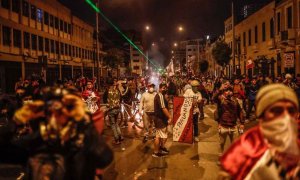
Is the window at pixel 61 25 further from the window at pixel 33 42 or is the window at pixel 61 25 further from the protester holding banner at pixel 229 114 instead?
the protester holding banner at pixel 229 114

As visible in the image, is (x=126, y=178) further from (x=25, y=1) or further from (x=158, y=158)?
(x=25, y=1)

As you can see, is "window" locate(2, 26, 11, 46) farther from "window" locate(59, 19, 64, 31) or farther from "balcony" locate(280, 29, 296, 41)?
"balcony" locate(280, 29, 296, 41)

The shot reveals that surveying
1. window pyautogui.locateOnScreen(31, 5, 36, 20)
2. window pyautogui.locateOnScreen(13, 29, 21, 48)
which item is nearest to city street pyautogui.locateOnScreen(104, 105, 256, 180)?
window pyautogui.locateOnScreen(13, 29, 21, 48)

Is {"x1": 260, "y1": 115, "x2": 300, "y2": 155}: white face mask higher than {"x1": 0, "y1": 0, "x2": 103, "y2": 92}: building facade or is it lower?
lower

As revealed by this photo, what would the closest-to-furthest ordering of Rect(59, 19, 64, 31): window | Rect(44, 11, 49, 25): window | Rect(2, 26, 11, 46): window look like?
Rect(2, 26, 11, 46): window, Rect(44, 11, 49, 25): window, Rect(59, 19, 64, 31): window

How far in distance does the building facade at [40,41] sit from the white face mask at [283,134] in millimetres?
21434

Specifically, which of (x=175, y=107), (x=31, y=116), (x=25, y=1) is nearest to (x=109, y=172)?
(x=175, y=107)

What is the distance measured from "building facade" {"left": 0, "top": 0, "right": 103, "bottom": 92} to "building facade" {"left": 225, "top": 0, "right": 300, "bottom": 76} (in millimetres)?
17413

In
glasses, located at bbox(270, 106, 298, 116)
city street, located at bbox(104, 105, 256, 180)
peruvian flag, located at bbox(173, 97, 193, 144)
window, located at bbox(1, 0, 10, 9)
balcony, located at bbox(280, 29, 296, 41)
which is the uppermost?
window, located at bbox(1, 0, 10, 9)

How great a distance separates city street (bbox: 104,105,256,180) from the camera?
7898 millimetres

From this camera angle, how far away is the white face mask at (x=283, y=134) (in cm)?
277

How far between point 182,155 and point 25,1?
3321 cm

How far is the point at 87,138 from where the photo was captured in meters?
3.06

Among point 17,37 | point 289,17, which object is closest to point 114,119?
point 289,17
